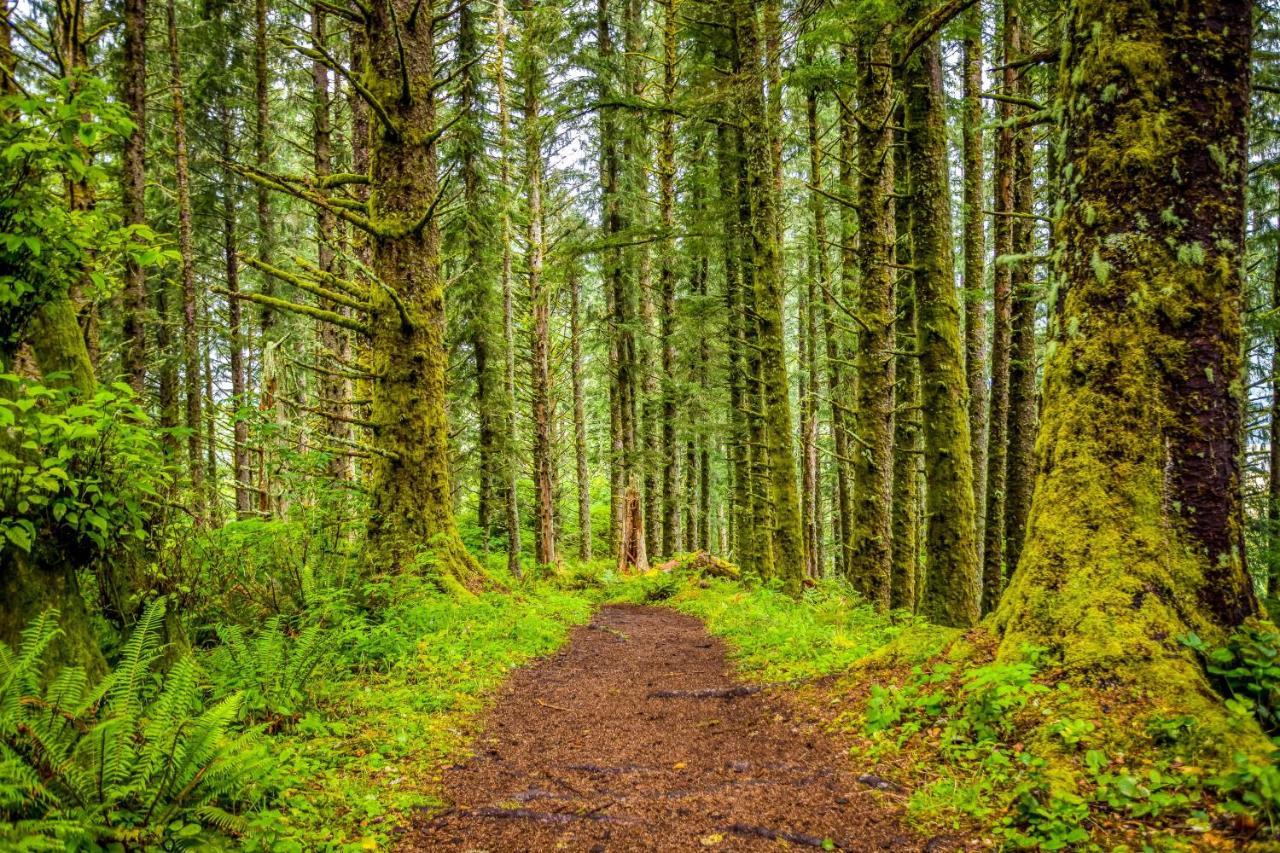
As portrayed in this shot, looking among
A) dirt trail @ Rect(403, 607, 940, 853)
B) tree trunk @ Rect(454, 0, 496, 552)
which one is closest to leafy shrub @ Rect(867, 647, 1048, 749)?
dirt trail @ Rect(403, 607, 940, 853)

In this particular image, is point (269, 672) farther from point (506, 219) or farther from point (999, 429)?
point (506, 219)

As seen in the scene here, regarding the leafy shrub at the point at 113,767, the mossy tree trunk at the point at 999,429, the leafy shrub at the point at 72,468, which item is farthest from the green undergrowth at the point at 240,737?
the mossy tree trunk at the point at 999,429

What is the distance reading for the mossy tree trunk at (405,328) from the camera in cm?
809

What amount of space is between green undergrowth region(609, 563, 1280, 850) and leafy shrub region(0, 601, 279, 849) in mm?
3326

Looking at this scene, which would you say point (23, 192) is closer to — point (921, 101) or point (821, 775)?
point (821, 775)

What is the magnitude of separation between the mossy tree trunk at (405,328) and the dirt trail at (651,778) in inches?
104

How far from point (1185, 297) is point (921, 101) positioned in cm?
485

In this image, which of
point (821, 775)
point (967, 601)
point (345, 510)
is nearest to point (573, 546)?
point (345, 510)

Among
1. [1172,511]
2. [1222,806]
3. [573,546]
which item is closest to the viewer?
[1222,806]

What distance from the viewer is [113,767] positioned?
2.53 meters

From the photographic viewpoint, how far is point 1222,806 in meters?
2.41

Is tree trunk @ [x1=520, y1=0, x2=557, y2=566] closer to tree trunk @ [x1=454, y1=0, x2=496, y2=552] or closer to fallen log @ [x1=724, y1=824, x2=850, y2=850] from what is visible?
tree trunk @ [x1=454, y1=0, x2=496, y2=552]

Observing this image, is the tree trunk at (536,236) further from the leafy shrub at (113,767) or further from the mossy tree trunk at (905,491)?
the leafy shrub at (113,767)

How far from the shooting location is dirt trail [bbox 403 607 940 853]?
3.21 m
